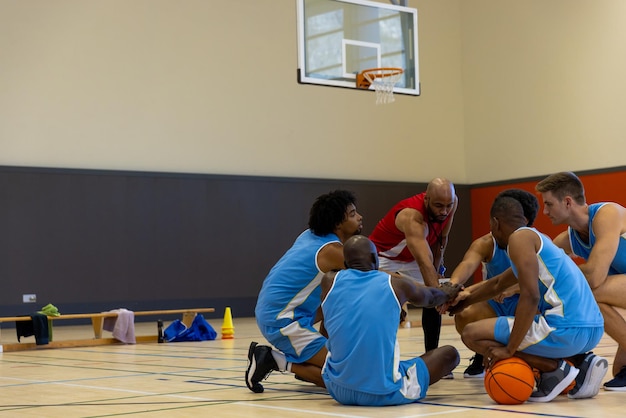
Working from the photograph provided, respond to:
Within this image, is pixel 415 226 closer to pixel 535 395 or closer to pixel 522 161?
pixel 535 395

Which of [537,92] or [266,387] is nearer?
[266,387]

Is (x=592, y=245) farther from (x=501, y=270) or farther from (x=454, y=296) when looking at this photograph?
(x=454, y=296)

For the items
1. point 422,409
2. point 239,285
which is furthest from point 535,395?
point 239,285

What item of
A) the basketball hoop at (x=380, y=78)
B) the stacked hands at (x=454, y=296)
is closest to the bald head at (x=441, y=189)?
the stacked hands at (x=454, y=296)

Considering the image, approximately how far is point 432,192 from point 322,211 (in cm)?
107

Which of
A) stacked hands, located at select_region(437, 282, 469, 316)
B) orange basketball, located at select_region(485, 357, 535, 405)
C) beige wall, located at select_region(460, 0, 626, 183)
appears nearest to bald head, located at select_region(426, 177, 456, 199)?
stacked hands, located at select_region(437, 282, 469, 316)

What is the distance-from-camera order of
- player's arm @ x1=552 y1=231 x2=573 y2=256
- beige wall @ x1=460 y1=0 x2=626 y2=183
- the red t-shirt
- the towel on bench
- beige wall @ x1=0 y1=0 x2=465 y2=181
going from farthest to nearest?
beige wall @ x1=460 y1=0 x2=626 y2=183 → beige wall @ x1=0 y1=0 x2=465 y2=181 → the towel on bench → the red t-shirt → player's arm @ x1=552 y1=231 x2=573 y2=256

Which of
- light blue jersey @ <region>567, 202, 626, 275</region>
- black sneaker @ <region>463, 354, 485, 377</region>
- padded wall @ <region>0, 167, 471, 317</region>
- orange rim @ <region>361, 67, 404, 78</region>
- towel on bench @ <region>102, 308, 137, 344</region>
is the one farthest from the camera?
padded wall @ <region>0, 167, 471, 317</region>

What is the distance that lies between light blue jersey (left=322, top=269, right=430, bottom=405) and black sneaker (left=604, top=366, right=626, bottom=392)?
114 cm

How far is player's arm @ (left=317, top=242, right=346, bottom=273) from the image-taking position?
5.12 metres

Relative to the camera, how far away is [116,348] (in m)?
9.76

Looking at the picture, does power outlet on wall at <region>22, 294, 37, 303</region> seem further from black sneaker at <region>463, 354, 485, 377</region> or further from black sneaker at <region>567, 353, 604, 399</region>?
black sneaker at <region>567, 353, 604, 399</region>

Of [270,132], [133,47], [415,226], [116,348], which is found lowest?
[116,348]

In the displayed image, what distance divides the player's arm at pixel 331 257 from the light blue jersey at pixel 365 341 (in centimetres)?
60
